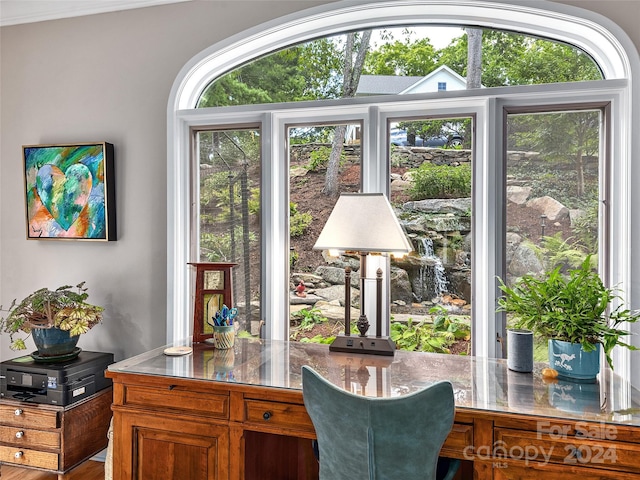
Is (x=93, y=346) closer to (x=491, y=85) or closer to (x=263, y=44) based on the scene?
(x=263, y=44)

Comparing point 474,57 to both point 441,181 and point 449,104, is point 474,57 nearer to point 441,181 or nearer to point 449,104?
point 449,104

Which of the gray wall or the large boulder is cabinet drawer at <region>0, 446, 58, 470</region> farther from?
the large boulder

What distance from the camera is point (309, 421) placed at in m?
1.57

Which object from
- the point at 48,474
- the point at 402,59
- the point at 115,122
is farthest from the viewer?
the point at 115,122

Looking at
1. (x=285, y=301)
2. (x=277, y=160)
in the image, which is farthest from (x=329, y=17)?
(x=285, y=301)

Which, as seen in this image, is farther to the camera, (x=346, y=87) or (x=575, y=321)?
(x=346, y=87)

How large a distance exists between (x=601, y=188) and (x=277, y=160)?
1.66 meters

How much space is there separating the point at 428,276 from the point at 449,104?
2.94 feet

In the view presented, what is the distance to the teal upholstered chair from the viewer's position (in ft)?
4.10

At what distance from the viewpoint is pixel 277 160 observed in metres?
2.54

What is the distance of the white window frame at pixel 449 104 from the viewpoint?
80.2 inches

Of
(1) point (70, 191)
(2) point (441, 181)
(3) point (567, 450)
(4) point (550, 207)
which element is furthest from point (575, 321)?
(1) point (70, 191)

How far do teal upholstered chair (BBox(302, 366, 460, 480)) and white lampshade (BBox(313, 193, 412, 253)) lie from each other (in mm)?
684

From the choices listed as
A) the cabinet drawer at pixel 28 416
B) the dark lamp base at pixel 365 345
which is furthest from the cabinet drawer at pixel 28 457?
the dark lamp base at pixel 365 345
